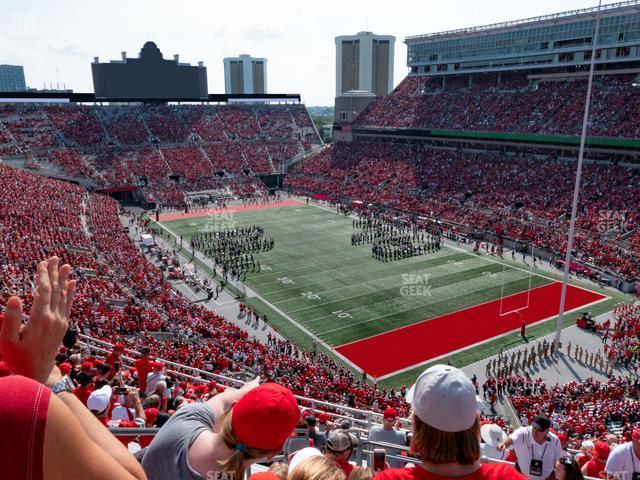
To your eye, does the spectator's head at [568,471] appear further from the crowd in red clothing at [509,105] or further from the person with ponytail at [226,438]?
the crowd in red clothing at [509,105]

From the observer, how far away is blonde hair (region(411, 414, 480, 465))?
2.04 m

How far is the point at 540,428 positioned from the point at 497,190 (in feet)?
123

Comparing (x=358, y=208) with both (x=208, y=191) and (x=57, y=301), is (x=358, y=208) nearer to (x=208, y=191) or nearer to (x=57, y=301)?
(x=208, y=191)

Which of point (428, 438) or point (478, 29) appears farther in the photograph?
point (478, 29)

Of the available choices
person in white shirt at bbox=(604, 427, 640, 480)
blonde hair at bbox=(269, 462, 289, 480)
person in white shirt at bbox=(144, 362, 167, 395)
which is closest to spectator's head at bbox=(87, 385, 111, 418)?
blonde hair at bbox=(269, 462, 289, 480)

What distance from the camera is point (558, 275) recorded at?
2781 centimetres

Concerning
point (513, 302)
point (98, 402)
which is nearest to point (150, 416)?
point (98, 402)

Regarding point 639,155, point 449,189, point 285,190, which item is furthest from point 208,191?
point 639,155

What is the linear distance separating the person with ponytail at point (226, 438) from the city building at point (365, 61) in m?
140

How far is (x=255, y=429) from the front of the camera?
6.60 feet

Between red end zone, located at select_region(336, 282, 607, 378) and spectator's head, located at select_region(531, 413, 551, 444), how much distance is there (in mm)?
13545

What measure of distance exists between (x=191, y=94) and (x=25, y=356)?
62.3 metres

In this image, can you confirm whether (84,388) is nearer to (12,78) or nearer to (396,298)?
(396,298)

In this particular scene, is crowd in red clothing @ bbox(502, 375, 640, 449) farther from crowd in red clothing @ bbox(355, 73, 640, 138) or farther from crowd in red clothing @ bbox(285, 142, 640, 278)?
crowd in red clothing @ bbox(355, 73, 640, 138)
